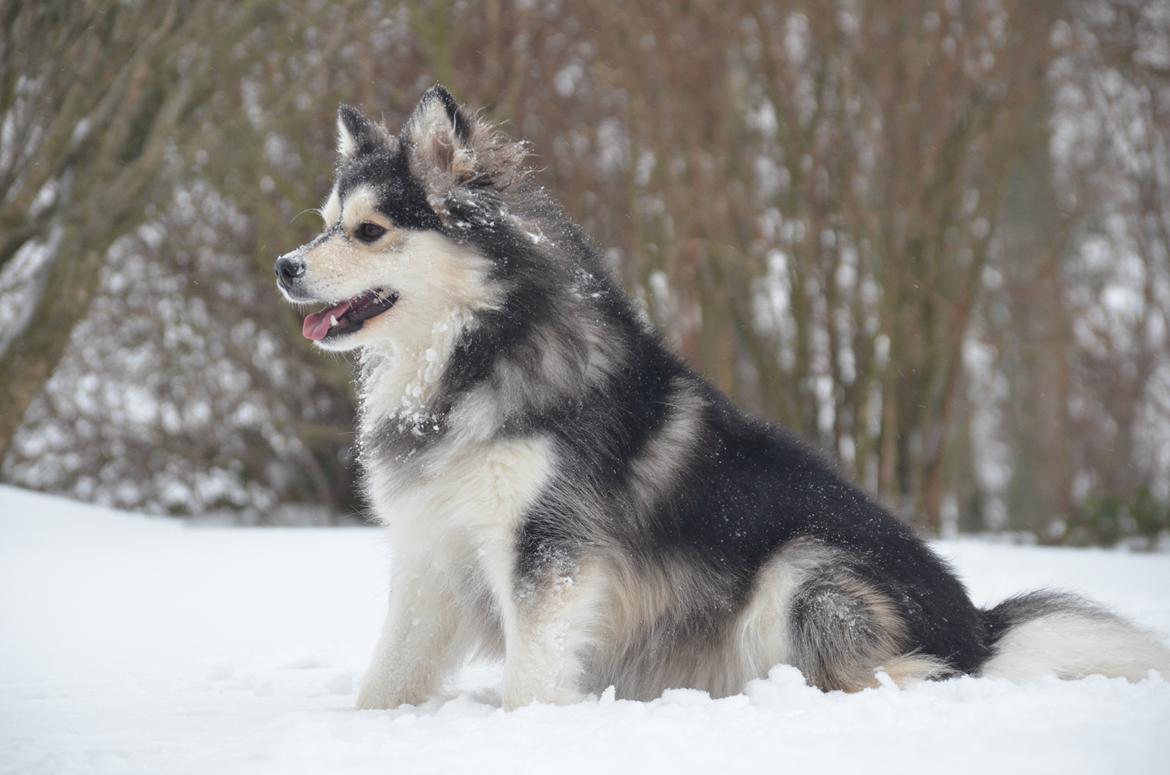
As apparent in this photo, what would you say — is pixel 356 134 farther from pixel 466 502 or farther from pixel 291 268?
pixel 466 502

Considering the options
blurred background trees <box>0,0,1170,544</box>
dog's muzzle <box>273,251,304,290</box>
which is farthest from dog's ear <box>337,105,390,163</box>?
blurred background trees <box>0,0,1170,544</box>

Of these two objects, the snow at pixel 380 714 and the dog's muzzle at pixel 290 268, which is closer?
the snow at pixel 380 714

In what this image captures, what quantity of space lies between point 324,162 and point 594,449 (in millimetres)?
7919

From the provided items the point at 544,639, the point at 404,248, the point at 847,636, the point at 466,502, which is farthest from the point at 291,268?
the point at 847,636

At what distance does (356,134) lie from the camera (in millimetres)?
3691

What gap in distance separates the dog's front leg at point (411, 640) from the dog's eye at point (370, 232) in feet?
3.41

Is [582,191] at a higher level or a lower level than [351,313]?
higher

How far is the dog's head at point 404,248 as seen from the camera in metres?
3.34

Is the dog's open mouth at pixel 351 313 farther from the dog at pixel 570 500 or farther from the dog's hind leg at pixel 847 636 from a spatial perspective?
the dog's hind leg at pixel 847 636

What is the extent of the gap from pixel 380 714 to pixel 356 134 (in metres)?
1.91

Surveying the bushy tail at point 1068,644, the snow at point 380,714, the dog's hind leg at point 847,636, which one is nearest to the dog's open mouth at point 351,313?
the snow at point 380,714

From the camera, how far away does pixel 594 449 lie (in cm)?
319

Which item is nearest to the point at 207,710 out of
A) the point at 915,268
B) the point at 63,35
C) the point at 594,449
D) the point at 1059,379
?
the point at 594,449

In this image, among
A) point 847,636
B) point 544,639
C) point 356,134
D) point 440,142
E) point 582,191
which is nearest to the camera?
point 544,639
